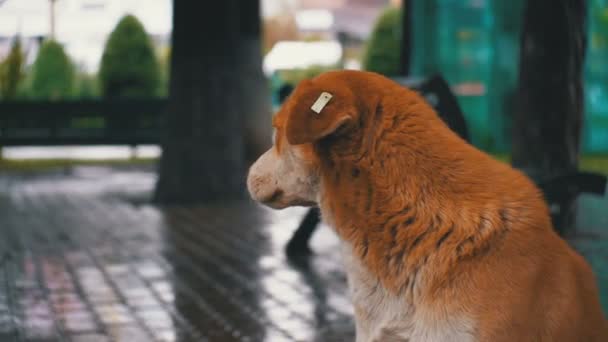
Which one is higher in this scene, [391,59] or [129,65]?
[391,59]

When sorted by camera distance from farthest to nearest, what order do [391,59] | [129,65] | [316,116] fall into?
[391,59] < [129,65] < [316,116]

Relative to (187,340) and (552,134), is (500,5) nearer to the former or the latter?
(552,134)

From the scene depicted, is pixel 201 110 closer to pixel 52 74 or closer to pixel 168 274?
pixel 168 274

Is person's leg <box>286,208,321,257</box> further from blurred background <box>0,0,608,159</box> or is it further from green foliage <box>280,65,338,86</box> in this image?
green foliage <box>280,65,338,86</box>

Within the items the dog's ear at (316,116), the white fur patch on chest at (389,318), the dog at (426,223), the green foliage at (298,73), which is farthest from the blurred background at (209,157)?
the green foliage at (298,73)

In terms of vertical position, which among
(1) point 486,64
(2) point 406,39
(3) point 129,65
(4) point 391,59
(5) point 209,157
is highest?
(2) point 406,39

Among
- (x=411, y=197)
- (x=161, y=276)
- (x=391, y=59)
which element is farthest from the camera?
(x=391, y=59)

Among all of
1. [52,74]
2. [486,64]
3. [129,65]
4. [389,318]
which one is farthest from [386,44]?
[389,318]

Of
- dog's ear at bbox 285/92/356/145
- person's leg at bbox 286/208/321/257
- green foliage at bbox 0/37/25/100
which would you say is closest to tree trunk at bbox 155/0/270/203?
person's leg at bbox 286/208/321/257

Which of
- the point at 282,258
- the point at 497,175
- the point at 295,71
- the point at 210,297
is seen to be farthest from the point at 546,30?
the point at 295,71

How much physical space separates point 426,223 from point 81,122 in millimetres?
15968

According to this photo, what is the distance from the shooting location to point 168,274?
26.6ft

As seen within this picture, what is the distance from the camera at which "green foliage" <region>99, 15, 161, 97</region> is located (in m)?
20.7

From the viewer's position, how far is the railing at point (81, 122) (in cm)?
1812
